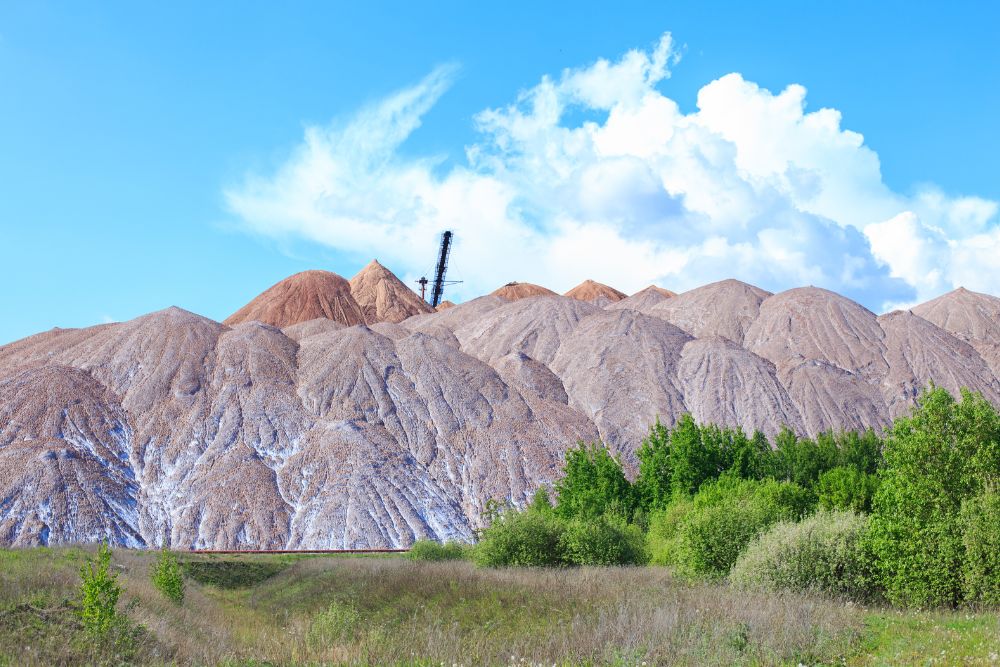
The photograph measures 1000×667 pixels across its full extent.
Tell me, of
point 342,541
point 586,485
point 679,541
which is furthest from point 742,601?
point 342,541

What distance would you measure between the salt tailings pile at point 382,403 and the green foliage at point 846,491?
27089mm

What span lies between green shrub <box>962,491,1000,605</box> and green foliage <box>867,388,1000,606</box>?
13.6 inches

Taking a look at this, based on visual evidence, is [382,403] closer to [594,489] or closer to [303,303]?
[594,489]

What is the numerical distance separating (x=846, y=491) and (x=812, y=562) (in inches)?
534

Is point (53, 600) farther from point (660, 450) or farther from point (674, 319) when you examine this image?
point (674, 319)

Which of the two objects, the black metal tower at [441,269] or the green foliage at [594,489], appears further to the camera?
the black metal tower at [441,269]

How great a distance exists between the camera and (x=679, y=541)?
108 feet

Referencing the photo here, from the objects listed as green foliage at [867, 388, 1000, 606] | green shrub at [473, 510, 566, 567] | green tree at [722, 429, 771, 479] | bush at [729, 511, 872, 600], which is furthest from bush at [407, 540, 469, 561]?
green foliage at [867, 388, 1000, 606]

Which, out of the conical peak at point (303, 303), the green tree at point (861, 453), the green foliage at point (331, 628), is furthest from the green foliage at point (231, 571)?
the conical peak at point (303, 303)

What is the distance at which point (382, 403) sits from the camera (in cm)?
7756

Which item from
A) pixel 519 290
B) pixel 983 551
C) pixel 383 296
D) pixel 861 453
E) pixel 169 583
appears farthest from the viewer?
pixel 519 290

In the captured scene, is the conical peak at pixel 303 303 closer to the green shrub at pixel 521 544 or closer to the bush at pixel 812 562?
the green shrub at pixel 521 544

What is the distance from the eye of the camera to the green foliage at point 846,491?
123 feet

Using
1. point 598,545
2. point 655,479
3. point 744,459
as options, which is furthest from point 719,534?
point 744,459
